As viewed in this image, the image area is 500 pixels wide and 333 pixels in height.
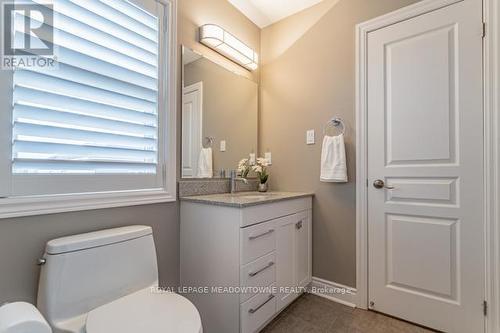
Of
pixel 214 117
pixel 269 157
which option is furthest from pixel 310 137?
pixel 214 117

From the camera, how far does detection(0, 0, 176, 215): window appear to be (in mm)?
1089

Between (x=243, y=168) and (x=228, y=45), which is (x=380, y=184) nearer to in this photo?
(x=243, y=168)

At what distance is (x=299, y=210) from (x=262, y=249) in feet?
1.77

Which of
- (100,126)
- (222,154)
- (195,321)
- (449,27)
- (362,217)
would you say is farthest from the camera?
(222,154)

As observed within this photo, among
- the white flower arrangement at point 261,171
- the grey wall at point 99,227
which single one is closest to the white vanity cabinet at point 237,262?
the grey wall at point 99,227

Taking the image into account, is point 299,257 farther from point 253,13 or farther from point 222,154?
point 253,13

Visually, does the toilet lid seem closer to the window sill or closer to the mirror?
the window sill

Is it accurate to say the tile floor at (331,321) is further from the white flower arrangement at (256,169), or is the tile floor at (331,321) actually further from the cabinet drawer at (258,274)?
the white flower arrangement at (256,169)

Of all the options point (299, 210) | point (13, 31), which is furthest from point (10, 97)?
point (299, 210)

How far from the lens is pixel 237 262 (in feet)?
4.51

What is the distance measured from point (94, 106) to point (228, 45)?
4.03 ft

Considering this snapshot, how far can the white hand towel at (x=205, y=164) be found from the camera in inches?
74.7

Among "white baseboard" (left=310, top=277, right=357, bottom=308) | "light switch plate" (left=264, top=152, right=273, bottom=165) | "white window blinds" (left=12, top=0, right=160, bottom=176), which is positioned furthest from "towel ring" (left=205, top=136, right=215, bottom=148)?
"white baseboard" (left=310, top=277, right=357, bottom=308)

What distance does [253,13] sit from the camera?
229 centimetres
